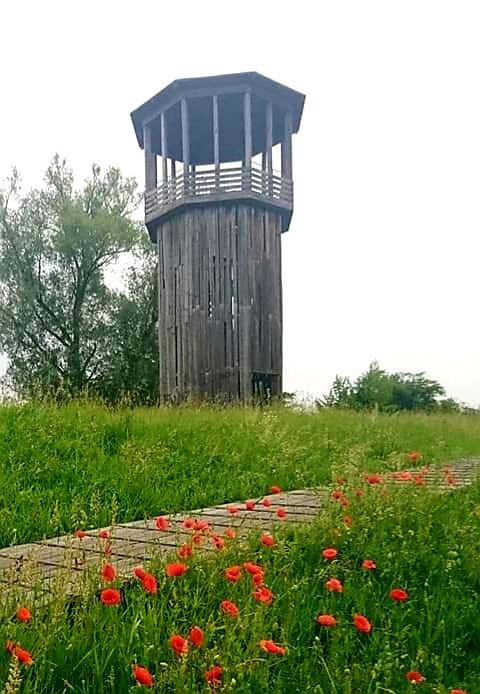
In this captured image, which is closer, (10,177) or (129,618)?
(129,618)

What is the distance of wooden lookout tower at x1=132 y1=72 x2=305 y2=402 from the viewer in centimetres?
1535

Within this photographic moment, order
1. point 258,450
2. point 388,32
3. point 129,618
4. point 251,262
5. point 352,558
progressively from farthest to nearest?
point 251,262 < point 388,32 < point 258,450 < point 352,558 < point 129,618

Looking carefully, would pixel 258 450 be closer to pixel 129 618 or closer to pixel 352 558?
pixel 352 558

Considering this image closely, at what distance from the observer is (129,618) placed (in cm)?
212

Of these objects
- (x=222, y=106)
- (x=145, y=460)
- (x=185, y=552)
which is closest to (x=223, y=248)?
(x=222, y=106)

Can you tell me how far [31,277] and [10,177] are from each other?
3.95 m

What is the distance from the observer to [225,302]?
1548 centimetres

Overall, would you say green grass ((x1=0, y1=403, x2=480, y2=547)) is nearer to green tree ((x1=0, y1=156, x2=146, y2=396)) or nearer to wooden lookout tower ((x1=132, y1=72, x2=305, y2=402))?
wooden lookout tower ((x1=132, y1=72, x2=305, y2=402))

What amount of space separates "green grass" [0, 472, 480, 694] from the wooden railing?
42.3 feet

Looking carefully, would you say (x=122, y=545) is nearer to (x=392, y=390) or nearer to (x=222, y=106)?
(x=222, y=106)

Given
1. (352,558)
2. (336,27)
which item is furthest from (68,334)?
(352,558)

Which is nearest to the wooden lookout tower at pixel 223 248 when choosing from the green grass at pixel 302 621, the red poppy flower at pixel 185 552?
the green grass at pixel 302 621

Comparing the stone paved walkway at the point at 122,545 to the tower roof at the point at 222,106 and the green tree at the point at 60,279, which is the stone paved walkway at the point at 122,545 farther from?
the green tree at the point at 60,279

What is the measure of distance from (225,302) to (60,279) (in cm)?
973
